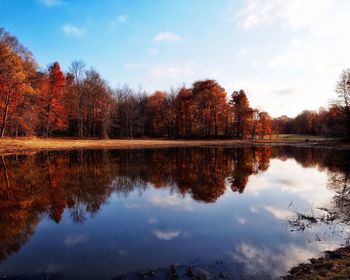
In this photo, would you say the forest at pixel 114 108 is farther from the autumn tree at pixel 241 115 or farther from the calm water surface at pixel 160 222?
the calm water surface at pixel 160 222

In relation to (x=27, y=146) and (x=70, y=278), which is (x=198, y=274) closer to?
(x=70, y=278)

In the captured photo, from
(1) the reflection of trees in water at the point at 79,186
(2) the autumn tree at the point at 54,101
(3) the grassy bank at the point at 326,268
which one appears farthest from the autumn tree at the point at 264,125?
(3) the grassy bank at the point at 326,268

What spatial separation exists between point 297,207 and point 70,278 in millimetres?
11277

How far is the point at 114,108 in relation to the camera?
258ft

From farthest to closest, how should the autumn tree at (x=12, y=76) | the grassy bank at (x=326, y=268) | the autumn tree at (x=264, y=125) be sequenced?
the autumn tree at (x=264, y=125) → the autumn tree at (x=12, y=76) → the grassy bank at (x=326, y=268)

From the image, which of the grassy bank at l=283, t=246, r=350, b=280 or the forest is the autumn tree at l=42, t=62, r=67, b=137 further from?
the grassy bank at l=283, t=246, r=350, b=280

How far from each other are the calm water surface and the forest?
31946 mm

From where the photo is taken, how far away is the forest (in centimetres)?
4888

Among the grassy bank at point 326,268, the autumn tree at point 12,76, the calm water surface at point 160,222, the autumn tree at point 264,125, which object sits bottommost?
the calm water surface at point 160,222

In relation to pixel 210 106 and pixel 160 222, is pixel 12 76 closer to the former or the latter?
pixel 160 222

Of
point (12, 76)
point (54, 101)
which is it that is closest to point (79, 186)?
point (12, 76)

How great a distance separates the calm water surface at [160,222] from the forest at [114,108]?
3195 centimetres

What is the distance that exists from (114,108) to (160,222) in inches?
2734

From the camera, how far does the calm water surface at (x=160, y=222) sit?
8352 mm
